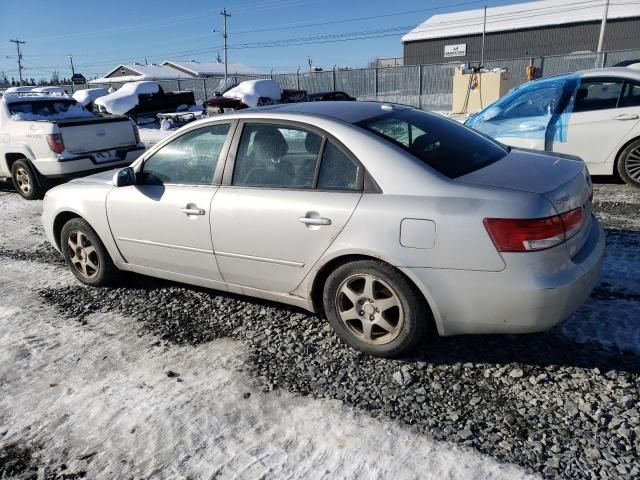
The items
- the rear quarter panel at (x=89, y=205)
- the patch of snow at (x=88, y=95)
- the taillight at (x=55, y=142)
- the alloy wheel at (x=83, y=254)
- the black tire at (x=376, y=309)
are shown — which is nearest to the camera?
the black tire at (x=376, y=309)

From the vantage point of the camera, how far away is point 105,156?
28.9 feet

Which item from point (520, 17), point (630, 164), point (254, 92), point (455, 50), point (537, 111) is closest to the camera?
point (630, 164)

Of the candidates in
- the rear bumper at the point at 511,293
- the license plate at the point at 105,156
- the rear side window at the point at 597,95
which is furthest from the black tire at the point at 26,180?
the rear side window at the point at 597,95

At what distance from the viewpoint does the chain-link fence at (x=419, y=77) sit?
23172mm

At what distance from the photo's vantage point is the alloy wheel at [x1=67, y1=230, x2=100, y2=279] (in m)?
4.66

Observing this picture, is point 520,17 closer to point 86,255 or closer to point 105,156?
point 105,156

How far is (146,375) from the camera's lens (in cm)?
325

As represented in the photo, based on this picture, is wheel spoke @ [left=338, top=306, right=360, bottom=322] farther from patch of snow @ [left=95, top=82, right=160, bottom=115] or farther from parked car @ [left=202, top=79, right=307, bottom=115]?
patch of snow @ [left=95, top=82, right=160, bottom=115]

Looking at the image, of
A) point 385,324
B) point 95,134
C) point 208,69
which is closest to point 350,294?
point 385,324

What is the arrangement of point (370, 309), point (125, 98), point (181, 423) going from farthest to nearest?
point (125, 98) → point (370, 309) → point (181, 423)

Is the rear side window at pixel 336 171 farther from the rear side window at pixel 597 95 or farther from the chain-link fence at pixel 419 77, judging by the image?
the chain-link fence at pixel 419 77

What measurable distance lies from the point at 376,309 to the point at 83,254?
2934mm

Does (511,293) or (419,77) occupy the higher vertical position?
(419,77)

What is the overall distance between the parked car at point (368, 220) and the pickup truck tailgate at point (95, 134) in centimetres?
486
